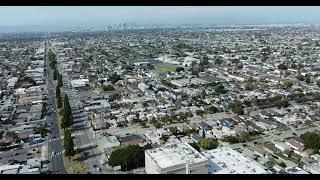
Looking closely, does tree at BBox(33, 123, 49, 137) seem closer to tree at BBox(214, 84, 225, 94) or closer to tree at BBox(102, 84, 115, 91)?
tree at BBox(102, 84, 115, 91)

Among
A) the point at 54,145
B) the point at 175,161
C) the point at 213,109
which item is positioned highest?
the point at 175,161

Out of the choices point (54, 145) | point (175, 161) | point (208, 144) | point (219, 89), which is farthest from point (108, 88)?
point (175, 161)

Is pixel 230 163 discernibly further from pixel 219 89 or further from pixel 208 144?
pixel 219 89

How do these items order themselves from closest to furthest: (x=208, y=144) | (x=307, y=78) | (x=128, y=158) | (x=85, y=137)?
1. (x=128, y=158)
2. (x=208, y=144)
3. (x=85, y=137)
4. (x=307, y=78)

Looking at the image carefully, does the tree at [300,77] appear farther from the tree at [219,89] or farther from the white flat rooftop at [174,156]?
the white flat rooftop at [174,156]

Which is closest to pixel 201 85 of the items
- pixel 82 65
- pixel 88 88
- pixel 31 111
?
pixel 88 88

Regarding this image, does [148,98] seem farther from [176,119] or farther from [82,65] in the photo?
[82,65]

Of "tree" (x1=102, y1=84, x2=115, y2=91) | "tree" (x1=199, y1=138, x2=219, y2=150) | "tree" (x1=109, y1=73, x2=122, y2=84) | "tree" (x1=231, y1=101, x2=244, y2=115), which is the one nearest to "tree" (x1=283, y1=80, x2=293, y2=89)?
"tree" (x1=231, y1=101, x2=244, y2=115)

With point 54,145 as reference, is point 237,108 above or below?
above
